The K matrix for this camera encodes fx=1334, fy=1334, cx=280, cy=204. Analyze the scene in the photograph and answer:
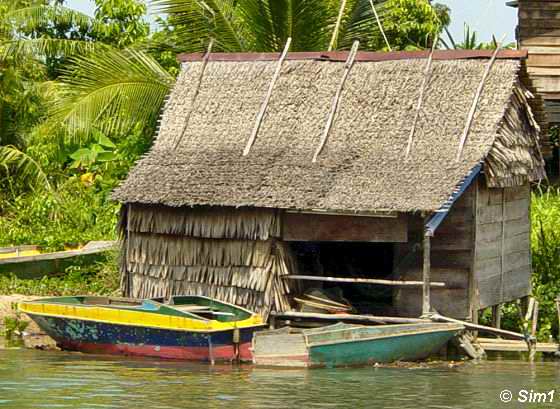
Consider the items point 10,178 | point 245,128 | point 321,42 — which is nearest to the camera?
point 245,128

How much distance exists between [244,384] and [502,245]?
519 cm

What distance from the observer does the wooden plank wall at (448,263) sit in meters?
17.2

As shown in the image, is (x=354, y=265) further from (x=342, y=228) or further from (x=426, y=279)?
(x=426, y=279)

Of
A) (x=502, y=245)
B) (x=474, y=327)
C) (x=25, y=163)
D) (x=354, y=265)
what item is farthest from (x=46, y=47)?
(x=474, y=327)

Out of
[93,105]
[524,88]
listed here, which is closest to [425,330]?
[524,88]

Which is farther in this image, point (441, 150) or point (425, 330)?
point (441, 150)

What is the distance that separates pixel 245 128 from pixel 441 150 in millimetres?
2885

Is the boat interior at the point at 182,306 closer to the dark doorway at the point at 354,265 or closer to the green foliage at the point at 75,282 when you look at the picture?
the dark doorway at the point at 354,265

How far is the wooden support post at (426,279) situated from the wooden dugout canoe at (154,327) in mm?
2066

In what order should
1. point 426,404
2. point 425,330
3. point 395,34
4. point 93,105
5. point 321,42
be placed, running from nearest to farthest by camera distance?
point 426,404 → point 425,330 → point 93,105 → point 321,42 → point 395,34

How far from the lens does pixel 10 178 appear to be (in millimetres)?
26531

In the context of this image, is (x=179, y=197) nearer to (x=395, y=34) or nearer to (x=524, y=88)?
(x=524, y=88)

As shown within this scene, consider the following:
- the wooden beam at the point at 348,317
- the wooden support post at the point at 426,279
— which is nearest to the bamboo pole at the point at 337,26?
the wooden beam at the point at 348,317

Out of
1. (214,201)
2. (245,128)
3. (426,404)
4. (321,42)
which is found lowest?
(426,404)
